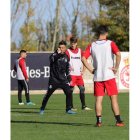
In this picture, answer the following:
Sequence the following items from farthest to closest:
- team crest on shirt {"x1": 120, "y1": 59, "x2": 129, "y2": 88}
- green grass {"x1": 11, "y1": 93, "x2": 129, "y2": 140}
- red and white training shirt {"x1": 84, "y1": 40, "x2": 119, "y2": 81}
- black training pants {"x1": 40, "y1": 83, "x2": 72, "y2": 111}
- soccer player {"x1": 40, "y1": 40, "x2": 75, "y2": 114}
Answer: team crest on shirt {"x1": 120, "y1": 59, "x2": 129, "y2": 88} → soccer player {"x1": 40, "y1": 40, "x2": 75, "y2": 114} → black training pants {"x1": 40, "y1": 83, "x2": 72, "y2": 111} → red and white training shirt {"x1": 84, "y1": 40, "x2": 119, "y2": 81} → green grass {"x1": 11, "y1": 93, "x2": 129, "y2": 140}

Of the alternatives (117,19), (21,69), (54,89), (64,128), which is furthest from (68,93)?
(117,19)

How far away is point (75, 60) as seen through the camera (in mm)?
17047

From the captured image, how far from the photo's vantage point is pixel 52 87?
49.3ft

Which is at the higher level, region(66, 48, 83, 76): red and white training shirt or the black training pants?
region(66, 48, 83, 76): red and white training shirt

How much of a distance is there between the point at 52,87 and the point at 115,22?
37753mm

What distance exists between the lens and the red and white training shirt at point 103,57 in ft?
37.3

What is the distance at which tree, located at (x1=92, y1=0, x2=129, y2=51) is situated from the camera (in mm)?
50656

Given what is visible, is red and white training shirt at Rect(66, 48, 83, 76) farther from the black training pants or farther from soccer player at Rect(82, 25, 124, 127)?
soccer player at Rect(82, 25, 124, 127)

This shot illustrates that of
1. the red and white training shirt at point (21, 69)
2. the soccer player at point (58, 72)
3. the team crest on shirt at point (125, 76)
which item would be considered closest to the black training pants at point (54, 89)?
the soccer player at point (58, 72)

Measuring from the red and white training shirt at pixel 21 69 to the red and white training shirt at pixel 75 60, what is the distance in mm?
4032

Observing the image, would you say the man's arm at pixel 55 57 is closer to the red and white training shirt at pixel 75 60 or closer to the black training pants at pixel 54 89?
the black training pants at pixel 54 89

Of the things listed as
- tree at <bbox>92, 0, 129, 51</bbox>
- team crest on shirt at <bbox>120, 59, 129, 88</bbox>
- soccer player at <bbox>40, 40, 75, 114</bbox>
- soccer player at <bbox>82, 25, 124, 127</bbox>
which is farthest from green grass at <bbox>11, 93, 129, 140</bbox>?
tree at <bbox>92, 0, 129, 51</bbox>

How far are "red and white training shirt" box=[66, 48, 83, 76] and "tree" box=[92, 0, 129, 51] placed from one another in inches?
1305
